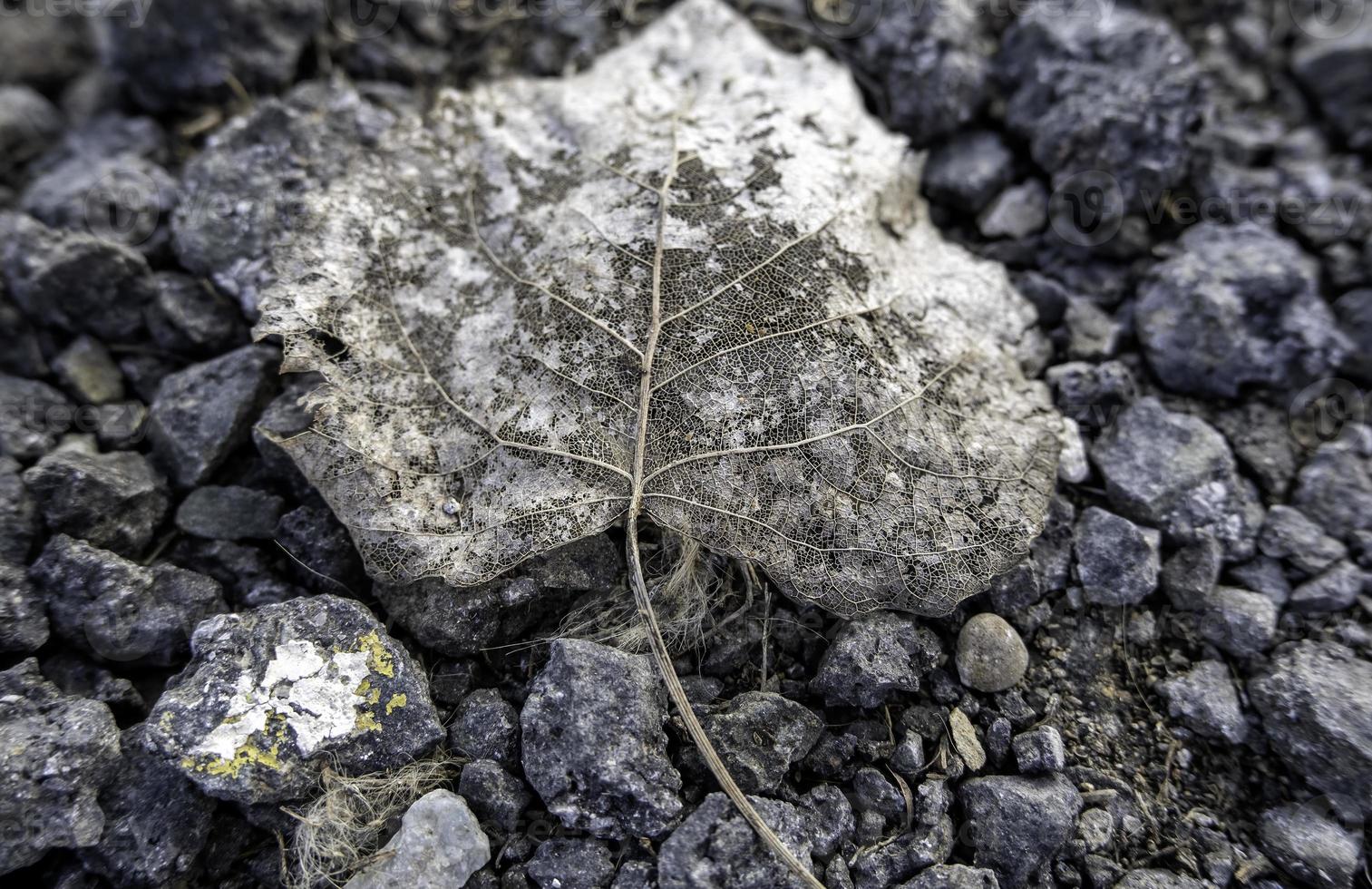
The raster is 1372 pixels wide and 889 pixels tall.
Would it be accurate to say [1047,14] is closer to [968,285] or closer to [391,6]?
[968,285]

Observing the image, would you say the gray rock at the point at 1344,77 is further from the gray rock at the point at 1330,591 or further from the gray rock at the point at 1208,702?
the gray rock at the point at 1208,702

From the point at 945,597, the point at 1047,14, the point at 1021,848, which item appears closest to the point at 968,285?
the point at 945,597

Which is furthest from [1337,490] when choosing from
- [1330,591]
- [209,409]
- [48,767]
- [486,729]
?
[48,767]

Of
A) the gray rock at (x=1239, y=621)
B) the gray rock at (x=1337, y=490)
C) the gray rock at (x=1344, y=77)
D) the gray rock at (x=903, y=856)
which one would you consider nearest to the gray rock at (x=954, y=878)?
the gray rock at (x=903, y=856)

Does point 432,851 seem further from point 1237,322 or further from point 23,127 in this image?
point 23,127

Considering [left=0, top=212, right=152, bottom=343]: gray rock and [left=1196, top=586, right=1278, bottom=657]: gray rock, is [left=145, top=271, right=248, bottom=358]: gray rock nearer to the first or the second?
[left=0, top=212, right=152, bottom=343]: gray rock

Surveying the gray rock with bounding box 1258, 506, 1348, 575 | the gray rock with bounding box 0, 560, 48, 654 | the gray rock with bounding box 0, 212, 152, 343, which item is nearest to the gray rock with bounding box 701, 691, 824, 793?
the gray rock with bounding box 1258, 506, 1348, 575
